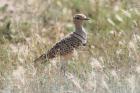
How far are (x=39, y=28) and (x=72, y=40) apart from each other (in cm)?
330

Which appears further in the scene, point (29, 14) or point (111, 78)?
point (29, 14)

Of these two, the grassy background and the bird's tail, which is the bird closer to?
the bird's tail

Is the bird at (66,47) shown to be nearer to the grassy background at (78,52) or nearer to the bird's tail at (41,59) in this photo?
the bird's tail at (41,59)

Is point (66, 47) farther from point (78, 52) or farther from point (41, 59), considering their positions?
point (41, 59)

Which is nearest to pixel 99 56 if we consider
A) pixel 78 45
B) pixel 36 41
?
pixel 78 45

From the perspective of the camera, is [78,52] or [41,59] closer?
[41,59]

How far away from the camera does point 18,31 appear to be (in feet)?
Answer: 38.9

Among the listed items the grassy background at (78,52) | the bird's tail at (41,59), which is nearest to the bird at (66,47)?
the bird's tail at (41,59)

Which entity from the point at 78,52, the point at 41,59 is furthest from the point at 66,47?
the point at 41,59

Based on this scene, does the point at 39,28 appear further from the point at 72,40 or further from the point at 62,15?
the point at 72,40

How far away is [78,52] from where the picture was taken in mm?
9375

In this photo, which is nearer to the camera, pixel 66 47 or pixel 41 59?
pixel 41 59

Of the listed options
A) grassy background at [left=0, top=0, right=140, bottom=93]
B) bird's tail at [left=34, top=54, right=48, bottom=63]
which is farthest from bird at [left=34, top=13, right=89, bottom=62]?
grassy background at [left=0, top=0, right=140, bottom=93]

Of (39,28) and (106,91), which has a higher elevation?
(106,91)
